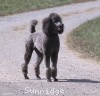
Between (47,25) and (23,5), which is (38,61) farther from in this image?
(23,5)

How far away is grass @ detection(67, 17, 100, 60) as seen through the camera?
1560cm

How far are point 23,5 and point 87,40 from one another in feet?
38.7

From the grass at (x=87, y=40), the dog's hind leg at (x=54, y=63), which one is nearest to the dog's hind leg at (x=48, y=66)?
the dog's hind leg at (x=54, y=63)

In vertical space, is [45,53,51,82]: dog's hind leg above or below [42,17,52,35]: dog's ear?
below

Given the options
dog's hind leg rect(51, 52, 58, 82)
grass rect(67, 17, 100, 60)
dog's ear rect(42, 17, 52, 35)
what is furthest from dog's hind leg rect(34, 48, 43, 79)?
grass rect(67, 17, 100, 60)

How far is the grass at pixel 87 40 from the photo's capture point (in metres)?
15.6

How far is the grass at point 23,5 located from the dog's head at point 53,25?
15904 mm

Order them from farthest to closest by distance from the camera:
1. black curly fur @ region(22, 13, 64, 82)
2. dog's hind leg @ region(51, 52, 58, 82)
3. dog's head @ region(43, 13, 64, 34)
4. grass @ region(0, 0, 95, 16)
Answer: grass @ region(0, 0, 95, 16)
dog's hind leg @ region(51, 52, 58, 82)
black curly fur @ region(22, 13, 64, 82)
dog's head @ region(43, 13, 64, 34)

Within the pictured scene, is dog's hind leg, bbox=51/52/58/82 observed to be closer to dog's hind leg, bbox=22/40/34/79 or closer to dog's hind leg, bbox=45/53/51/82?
dog's hind leg, bbox=45/53/51/82

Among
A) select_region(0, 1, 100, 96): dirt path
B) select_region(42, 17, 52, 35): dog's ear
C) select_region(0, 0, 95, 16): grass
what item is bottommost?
select_region(0, 1, 100, 96): dirt path

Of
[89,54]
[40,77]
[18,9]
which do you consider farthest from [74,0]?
[40,77]

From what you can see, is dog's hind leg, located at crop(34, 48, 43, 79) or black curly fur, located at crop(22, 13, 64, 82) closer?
black curly fur, located at crop(22, 13, 64, 82)

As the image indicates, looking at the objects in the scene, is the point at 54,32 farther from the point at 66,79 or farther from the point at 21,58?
the point at 21,58

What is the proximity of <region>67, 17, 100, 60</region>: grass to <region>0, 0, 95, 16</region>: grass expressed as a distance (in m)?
5.86
